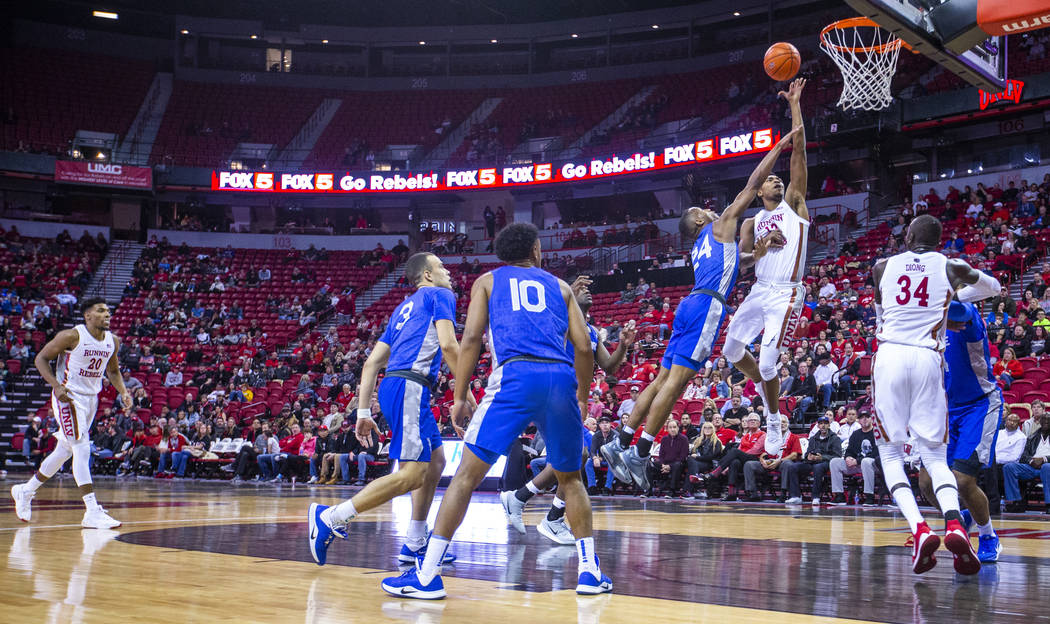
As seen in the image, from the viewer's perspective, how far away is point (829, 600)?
4.37m

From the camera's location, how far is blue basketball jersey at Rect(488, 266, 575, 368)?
457cm

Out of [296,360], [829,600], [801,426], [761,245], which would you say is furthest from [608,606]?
[296,360]

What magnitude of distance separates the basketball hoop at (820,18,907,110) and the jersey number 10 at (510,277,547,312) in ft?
30.6

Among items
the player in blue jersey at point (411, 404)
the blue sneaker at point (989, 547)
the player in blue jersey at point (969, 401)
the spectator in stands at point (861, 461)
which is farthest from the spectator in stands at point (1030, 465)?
the player in blue jersey at point (411, 404)

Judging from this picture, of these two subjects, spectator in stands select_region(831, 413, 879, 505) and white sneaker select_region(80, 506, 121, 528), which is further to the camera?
spectator in stands select_region(831, 413, 879, 505)

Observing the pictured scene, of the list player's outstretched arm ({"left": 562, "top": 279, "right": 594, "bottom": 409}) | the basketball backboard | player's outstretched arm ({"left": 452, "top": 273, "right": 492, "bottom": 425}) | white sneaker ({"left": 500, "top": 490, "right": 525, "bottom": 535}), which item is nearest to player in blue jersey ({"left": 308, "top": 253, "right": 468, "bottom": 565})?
player's outstretched arm ({"left": 452, "top": 273, "right": 492, "bottom": 425})

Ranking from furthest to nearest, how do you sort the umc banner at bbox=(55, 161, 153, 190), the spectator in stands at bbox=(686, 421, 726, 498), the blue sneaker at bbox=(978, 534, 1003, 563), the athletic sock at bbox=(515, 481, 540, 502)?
the umc banner at bbox=(55, 161, 153, 190) → the spectator in stands at bbox=(686, 421, 726, 498) → the athletic sock at bbox=(515, 481, 540, 502) → the blue sneaker at bbox=(978, 534, 1003, 563)

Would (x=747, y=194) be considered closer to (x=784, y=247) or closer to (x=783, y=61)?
(x=784, y=247)

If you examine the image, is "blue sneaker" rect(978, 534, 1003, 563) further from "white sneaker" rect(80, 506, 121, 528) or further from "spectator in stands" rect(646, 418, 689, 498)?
"spectator in stands" rect(646, 418, 689, 498)

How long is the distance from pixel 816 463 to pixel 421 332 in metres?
9.36

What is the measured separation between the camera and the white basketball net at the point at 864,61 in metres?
12.7

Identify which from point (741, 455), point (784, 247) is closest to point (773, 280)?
point (784, 247)

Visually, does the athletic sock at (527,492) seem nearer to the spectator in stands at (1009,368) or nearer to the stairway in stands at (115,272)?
the spectator in stands at (1009,368)

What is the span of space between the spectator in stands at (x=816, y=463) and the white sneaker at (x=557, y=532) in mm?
6853
